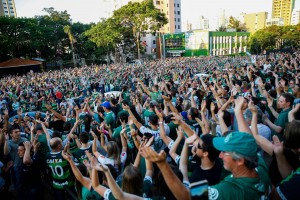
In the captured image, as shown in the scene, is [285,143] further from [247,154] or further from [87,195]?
[87,195]

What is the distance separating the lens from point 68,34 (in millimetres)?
43219

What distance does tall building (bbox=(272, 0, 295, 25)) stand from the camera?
15638 centimetres

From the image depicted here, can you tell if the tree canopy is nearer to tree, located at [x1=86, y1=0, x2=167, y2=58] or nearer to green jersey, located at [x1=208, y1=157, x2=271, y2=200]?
tree, located at [x1=86, y1=0, x2=167, y2=58]

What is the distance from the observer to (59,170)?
346 cm

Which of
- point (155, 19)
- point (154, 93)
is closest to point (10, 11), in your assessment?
point (155, 19)

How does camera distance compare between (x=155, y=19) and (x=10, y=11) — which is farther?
(x=10, y=11)

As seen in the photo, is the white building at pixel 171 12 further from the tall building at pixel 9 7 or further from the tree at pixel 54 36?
the tall building at pixel 9 7

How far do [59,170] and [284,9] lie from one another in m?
192

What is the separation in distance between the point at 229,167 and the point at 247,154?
0.56ft

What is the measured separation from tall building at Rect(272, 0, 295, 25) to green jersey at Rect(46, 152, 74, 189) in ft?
611

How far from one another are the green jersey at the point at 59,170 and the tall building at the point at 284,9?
18623 centimetres

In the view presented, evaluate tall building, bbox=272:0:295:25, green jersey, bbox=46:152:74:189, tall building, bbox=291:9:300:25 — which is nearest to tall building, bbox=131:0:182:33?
green jersey, bbox=46:152:74:189

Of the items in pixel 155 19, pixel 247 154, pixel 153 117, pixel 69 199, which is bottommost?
pixel 69 199

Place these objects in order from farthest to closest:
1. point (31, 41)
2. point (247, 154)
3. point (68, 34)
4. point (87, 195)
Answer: point (68, 34) → point (31, 41) → point (87, 195) → point (247, 154)
